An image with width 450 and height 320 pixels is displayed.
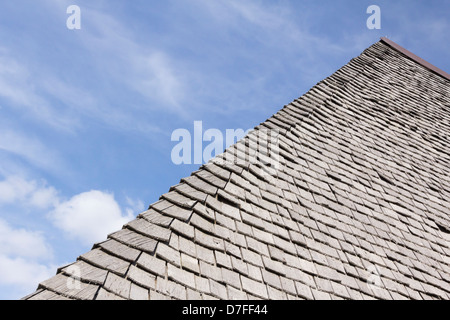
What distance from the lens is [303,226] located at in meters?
3.73

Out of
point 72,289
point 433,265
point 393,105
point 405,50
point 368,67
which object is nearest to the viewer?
point 72,289

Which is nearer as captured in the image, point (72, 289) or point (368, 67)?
point (72, 289)

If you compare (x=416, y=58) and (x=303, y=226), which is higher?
(x=416, y=58)

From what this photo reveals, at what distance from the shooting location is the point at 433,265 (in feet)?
13.6

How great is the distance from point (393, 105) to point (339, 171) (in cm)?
342

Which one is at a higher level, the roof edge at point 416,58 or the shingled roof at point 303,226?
the roof edge at point 416,58

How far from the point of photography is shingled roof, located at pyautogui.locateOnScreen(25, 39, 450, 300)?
2.61 meters

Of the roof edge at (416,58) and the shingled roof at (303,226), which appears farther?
the roof edge at (416,58)

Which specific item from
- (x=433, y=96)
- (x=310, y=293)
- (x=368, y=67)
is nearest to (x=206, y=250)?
(x=310, y=293)

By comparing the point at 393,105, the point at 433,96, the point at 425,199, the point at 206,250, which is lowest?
the point at 206,250

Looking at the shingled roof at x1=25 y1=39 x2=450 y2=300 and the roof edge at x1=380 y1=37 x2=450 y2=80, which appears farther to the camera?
the roof edge at x1=380 y1=37 x2=450 y2=80

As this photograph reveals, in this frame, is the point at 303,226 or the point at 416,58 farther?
the point at 416,58

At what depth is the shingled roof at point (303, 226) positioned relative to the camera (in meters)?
2.61

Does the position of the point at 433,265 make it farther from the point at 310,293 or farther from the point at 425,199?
the point at 310,293
